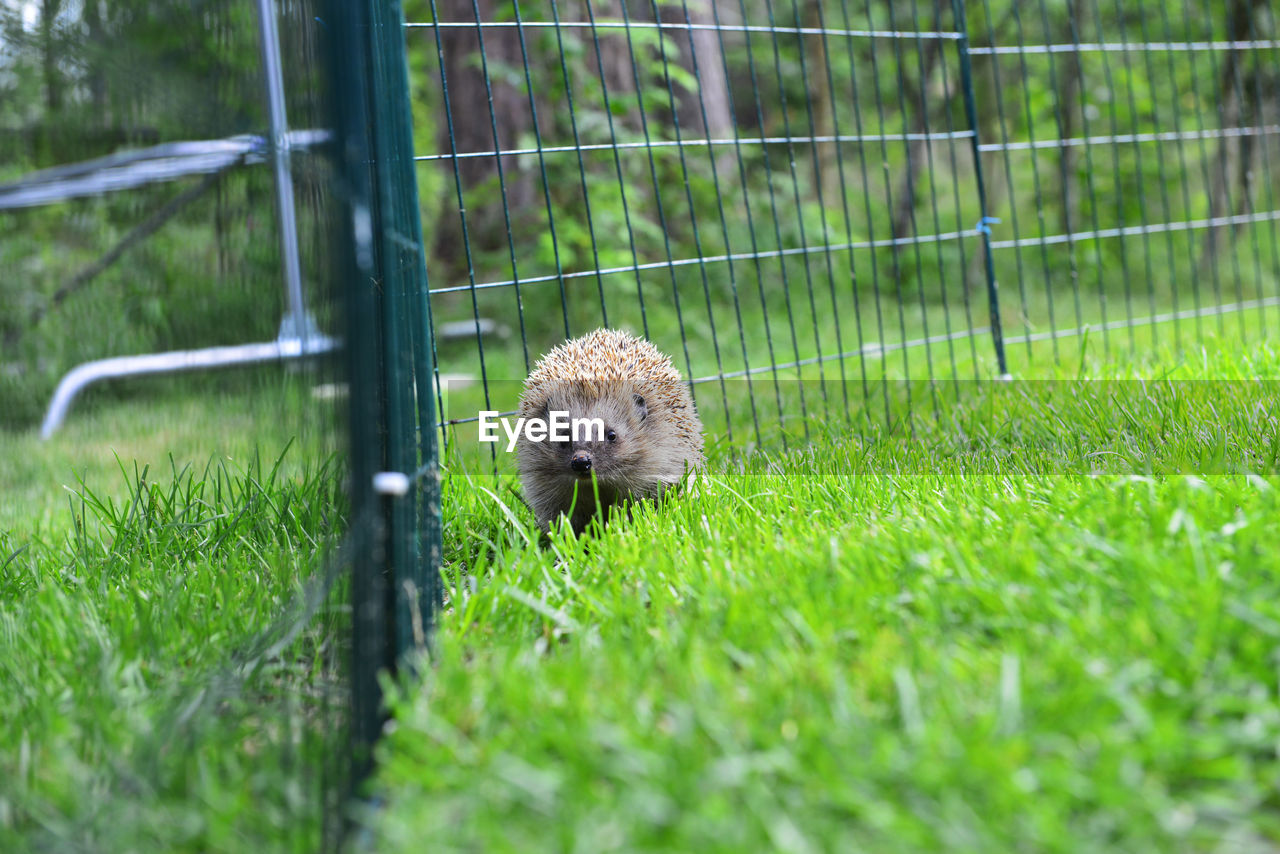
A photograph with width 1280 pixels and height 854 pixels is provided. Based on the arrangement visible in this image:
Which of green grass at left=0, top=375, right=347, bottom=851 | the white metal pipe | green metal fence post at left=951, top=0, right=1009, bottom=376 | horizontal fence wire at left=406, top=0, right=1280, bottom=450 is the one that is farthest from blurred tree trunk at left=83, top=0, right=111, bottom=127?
green metal fence post at left=951, top=0, right=1009, bottom=376

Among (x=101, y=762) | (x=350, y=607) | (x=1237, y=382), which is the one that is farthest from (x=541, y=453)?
(x=1237, y=382)

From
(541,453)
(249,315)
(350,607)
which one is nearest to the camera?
(350,607)

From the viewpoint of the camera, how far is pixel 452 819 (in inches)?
59.5

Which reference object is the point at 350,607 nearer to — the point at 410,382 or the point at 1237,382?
the point at 410,382

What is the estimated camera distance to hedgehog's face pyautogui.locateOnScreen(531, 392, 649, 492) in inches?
133

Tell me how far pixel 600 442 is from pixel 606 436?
4 cm

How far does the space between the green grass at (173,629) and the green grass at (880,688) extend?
27 centimetres

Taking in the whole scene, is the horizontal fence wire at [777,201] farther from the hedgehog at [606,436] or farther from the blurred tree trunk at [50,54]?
the blurred tree trunk at [50,54]

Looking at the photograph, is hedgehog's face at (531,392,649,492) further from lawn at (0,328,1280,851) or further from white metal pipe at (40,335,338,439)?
white metal pipe at (40,335,338,439)

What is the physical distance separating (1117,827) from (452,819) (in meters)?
1.01

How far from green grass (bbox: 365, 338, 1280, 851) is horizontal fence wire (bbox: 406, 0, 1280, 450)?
1437 millimetres

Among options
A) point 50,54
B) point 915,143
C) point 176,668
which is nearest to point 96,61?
point 50,54

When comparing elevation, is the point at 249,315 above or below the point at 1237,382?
above

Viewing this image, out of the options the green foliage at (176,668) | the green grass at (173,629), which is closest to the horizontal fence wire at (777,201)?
the green grass at (173,629)
